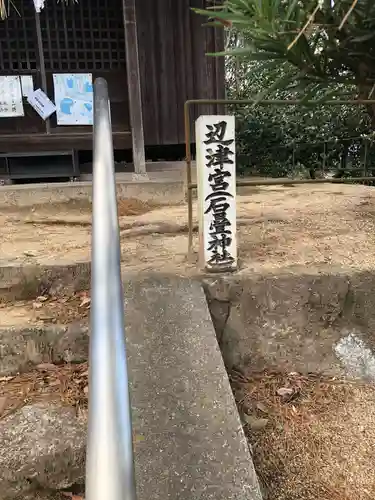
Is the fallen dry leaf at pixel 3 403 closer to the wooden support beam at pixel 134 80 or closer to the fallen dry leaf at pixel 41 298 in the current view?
the fallen dry leaf at pixel 41 298

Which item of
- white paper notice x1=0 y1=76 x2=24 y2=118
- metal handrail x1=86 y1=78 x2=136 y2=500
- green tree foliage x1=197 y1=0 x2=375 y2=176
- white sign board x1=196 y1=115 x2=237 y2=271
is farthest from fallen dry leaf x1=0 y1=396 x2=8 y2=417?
white paper notice x1=0 y1=76 x2=24 y2=118

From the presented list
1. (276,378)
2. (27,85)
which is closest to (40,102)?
(27,85)

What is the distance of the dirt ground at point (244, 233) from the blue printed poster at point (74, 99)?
1.87 metres

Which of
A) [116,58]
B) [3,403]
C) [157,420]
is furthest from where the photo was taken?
[116,58]

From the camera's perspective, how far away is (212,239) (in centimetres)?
271

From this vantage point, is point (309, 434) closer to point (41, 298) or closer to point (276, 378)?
point (276, 378)

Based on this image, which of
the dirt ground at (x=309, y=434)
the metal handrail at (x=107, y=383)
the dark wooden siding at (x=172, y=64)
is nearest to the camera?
the metal handrail at (x=107, y=383)

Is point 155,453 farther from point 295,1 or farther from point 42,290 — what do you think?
point 295,1

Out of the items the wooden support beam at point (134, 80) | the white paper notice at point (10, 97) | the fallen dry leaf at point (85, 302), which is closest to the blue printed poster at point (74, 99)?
the white paper notice at point (10, 97)

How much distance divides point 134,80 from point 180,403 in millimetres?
4850

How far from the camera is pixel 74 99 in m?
6.39

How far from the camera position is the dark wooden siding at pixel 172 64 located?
6469mm

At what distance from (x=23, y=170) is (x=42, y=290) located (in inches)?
166

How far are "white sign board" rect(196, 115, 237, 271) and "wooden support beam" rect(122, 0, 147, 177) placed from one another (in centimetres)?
343
